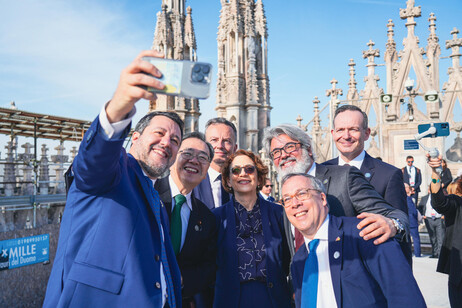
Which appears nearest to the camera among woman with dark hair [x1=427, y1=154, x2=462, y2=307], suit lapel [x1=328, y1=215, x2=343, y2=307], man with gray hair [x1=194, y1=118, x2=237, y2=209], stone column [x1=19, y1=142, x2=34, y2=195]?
suit lapel [x1=328, y1=215, x2=343, y2=307]

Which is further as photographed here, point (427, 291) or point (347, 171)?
point (427, 291)

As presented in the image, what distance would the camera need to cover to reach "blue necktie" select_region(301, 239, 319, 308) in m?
2.15

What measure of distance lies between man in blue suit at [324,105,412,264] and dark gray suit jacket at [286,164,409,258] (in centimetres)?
42

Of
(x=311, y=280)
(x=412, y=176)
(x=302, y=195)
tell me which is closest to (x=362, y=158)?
(x=302, y=195)

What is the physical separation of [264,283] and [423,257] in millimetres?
7371

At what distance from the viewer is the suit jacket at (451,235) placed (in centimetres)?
375

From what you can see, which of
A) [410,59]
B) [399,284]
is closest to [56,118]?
[399,284]

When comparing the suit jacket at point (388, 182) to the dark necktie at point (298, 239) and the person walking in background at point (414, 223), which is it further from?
the person walking in background at point (414, 223)

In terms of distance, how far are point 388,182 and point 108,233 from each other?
7.14 feet

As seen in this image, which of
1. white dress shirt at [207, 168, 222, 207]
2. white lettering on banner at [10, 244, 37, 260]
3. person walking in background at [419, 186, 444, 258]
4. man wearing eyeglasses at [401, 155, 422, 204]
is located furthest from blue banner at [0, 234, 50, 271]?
man wearing eyeglasses at [401, 155, 422, 204]

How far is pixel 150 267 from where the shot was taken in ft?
5.99

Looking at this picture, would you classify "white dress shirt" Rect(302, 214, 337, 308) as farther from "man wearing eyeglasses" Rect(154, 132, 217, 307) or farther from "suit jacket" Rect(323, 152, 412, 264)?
"man wearing eyeglasses" Rect(154, 132, 217, 307)

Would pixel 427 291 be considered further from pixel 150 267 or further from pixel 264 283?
pixel 150 267

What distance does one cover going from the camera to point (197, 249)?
9.50 feet
